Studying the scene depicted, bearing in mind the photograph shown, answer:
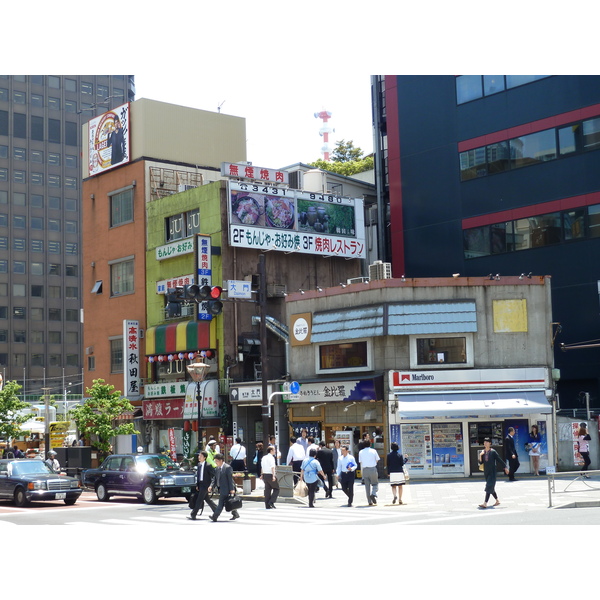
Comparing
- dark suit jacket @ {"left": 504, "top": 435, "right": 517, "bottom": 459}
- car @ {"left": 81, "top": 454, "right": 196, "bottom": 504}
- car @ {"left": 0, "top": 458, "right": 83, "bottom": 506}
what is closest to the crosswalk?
car @ {"left": 81, "top": 454, "right": 196, "bottom": 504}

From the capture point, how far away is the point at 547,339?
33562mm

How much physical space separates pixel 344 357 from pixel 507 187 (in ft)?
44.2

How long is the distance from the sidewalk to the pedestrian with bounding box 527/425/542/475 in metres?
0.50

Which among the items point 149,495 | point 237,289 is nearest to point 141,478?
point 149,495

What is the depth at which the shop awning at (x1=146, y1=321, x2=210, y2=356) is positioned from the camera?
44344 millimetres

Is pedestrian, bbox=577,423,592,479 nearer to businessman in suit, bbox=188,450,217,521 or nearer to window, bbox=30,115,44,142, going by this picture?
businessman in suit, bbox=188,450,217,521

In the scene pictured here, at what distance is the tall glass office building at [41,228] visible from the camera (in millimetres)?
100188

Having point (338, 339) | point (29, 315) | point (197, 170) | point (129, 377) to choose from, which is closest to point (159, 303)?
point (129, 377)

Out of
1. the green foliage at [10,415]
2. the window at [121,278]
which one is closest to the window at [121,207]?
the window at [121,278]

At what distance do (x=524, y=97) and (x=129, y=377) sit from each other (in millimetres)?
25589

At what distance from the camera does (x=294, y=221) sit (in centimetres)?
4597

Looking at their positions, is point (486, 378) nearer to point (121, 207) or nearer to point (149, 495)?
point (149, 495)

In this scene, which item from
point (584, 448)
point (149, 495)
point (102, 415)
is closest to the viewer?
point (149, 495)

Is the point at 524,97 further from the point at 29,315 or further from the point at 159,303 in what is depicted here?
the point at 29,315
